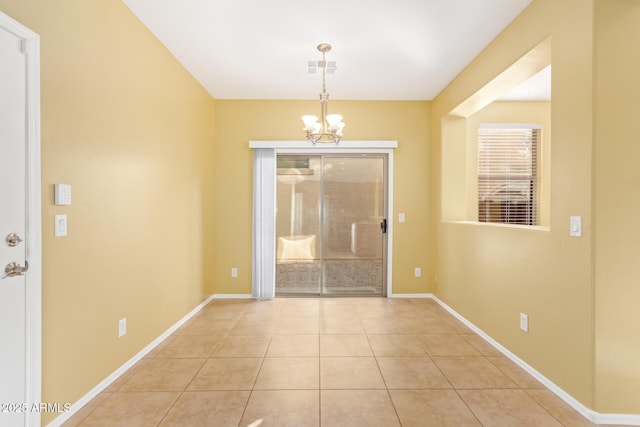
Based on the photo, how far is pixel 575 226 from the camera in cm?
192

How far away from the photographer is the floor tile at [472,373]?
2.23 meters

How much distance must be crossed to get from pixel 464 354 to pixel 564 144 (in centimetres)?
177

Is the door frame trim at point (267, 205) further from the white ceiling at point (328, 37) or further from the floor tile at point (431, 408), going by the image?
the floor tile at point (431, 408)

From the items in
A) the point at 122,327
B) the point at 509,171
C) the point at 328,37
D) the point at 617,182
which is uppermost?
the point at 328,37

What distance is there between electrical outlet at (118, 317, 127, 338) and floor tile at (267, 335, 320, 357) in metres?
1.10

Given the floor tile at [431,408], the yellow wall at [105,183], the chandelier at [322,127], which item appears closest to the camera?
the yellow wall at [105,183]

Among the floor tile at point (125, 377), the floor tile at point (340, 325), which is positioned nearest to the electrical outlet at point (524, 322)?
the floor tile at point (340, 325)

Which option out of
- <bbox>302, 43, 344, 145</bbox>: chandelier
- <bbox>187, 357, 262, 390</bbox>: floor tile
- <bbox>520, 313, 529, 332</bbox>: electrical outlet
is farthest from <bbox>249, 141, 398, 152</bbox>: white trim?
<bbox>187, 357, 262, 390</bbox>: floor tile

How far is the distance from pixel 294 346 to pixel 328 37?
2710 mm

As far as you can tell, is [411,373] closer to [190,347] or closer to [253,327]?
[253,327]

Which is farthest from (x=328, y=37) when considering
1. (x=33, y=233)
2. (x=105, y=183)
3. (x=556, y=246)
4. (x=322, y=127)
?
(x=33, y=233)

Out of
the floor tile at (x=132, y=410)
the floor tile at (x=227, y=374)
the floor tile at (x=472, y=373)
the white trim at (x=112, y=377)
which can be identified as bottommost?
the floor tile at (x=132, y=410)

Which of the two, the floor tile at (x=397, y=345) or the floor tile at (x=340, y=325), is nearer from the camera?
the floor tile at (x=397, y=345)

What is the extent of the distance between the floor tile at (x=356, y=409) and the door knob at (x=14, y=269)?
67.4 inches
